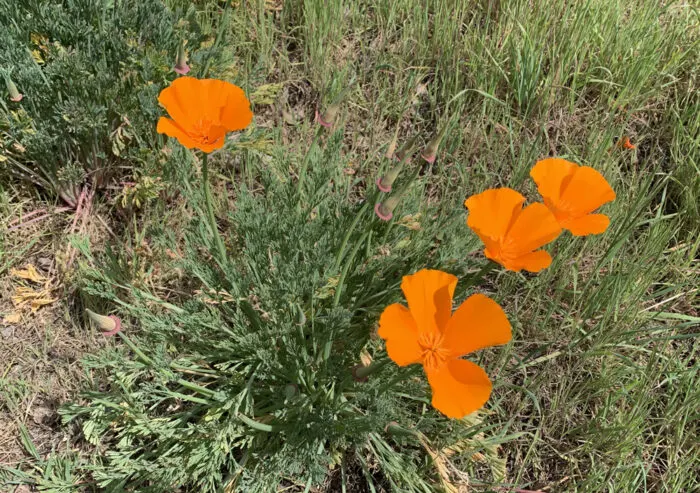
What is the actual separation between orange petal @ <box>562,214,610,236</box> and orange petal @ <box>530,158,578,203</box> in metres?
0.09

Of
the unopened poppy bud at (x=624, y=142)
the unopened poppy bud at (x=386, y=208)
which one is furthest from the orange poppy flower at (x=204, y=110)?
the unopened poppy bud at (x=624, y=142)

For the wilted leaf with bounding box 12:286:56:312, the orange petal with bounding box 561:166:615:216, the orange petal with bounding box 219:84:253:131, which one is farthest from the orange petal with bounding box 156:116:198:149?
the wilted leaf with bounding box 12:286:56:312

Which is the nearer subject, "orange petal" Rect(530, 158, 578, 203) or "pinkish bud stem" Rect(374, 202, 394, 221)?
"pinkish bud stem" Rect(374, 202, 394, 221)

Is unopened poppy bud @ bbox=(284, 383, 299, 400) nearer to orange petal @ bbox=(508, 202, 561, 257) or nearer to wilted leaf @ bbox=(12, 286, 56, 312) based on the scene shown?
orange petal @ bbox=(508, 202, 561, 257)

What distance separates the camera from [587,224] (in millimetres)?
1477

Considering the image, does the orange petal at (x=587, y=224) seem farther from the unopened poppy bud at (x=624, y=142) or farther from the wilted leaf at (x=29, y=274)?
the wilted leaf at (x=29, y=274)

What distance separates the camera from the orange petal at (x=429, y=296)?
1.28 metres

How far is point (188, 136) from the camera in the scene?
1.48 metres

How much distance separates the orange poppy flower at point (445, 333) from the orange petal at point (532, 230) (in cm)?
19

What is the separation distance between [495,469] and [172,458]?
1.05 m

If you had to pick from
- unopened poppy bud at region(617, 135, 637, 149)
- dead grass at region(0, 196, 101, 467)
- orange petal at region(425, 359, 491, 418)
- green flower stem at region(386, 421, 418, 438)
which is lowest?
dead grass at region(0, 196, 101, 467)

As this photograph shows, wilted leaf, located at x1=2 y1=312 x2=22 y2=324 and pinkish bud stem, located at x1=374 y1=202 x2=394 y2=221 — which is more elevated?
pinkish bud stem, located at x1=374 y1=202 x2=394 y2=221

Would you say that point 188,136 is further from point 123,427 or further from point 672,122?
point 672,122

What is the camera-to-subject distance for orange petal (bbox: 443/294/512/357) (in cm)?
126
